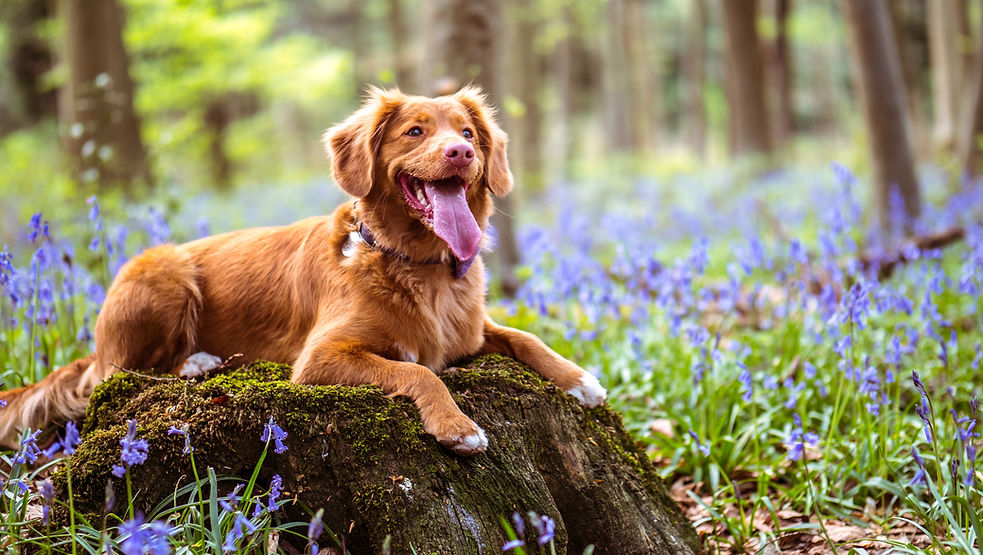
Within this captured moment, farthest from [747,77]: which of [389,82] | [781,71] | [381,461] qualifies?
[381,461]

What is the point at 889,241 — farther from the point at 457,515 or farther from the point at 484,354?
the point at 457,515

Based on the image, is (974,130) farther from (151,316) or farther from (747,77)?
(151,316)

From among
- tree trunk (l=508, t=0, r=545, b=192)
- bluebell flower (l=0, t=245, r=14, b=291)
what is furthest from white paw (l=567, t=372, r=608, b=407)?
tree trunk (l=508, t=0, r=545, b=192)

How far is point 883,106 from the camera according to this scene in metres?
7.37

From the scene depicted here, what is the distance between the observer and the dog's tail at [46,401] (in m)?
3.04

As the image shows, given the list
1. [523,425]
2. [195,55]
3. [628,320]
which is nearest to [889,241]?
[628,320]

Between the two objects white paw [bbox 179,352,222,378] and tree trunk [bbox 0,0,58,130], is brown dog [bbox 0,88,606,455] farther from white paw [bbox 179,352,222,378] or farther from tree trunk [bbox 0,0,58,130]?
tree trunk [bbox 0,0,58,130]

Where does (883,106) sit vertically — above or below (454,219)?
below

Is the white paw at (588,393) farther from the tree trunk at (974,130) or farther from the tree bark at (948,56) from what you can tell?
the tree bark at (948,56)

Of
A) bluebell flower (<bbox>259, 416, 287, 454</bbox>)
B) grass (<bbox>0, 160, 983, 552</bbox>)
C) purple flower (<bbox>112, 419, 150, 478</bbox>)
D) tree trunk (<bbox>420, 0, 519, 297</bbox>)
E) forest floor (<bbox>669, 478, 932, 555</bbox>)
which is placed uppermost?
tree trunk (<bbox>420, 0, 519, 297</bbox>)

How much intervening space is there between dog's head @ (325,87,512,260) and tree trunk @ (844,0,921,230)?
544cm

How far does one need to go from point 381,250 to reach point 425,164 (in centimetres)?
42

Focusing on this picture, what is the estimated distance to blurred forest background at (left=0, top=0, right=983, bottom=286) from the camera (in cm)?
715

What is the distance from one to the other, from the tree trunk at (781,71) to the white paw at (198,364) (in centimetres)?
1578
